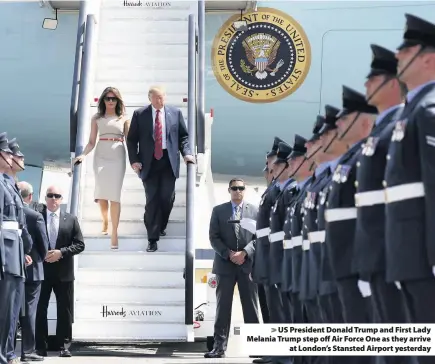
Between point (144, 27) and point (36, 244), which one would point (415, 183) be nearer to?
point (36, 244)

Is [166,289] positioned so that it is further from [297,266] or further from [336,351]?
[336,351]

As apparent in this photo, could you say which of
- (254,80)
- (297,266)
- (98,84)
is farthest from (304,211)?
(254,80)

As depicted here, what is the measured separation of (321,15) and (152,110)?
4.30 metres

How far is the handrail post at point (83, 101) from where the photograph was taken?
6.64 m

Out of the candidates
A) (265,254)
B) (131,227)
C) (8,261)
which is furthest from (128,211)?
(8,261)

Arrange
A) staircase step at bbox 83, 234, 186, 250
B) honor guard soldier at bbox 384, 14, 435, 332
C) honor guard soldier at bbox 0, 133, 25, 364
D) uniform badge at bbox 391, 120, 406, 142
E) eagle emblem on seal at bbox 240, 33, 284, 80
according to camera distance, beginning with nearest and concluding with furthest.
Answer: honor guard soldier at bbox 384, 14, 435, 332, uniform badge at bbox 391, 120, 406, 142, honor guard soldier at bbox 0, 133, 25, 364, staircase step at bbox 83, 234, 186, 250, eagle emblem on seal at bbox 240, 33, 284, 80

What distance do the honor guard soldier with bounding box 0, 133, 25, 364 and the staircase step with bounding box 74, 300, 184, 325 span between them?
136 cm

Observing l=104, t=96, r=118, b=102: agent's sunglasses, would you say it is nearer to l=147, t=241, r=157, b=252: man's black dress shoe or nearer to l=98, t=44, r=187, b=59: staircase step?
l=147, t=241, r=157, b=252: man's black dress shoe

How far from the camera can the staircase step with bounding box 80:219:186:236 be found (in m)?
6.77

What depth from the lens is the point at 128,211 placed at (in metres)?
7.03

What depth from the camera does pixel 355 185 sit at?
129 inches

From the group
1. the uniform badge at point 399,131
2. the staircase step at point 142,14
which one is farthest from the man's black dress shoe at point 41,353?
the staircase step at point 142,14

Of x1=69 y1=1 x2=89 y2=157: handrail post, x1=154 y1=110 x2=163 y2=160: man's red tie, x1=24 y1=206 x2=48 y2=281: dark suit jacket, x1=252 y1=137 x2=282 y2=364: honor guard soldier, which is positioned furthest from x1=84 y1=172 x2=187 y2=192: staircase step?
x1=252 y1=137 x2=282 y2=364: honor guard soldier

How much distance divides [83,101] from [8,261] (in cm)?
301
